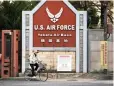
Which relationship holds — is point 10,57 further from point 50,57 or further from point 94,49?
point 94,49

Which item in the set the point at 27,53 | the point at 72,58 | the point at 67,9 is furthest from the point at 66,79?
the point at 67,9

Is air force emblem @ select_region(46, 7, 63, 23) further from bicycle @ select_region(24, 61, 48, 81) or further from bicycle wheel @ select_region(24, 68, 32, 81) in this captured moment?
bicycle wheel @ select_region(24, 68, 32, 81)

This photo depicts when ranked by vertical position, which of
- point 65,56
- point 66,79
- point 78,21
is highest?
point 78,21

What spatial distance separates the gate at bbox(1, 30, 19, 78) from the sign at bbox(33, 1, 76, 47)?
1.04 meters

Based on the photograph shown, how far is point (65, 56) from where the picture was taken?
746 inches

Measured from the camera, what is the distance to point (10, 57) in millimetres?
19078

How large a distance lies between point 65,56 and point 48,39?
49.4 inches

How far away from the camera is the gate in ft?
61.6

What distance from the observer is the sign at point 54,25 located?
1889 cm

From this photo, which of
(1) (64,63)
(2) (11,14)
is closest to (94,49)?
(1) (64,63)

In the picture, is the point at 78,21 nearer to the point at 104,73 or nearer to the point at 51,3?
the point at 51,3

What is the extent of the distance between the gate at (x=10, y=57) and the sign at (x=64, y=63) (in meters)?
2.25

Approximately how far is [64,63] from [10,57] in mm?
2853

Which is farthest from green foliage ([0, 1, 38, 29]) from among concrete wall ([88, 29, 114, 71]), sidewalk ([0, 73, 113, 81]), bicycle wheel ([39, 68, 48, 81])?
concrete wall ([88, 29, 114, 71])
